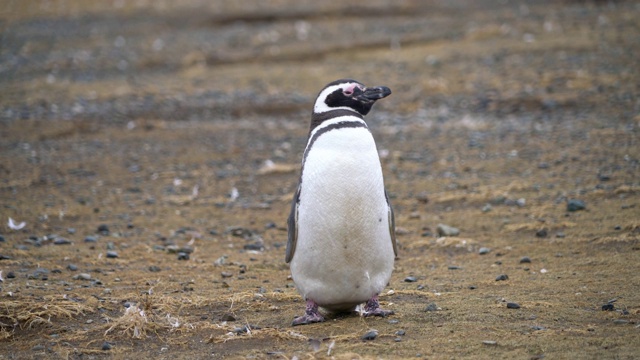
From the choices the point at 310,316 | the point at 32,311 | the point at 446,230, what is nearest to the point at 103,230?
the point at 32,311

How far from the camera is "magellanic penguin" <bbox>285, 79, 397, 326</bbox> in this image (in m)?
5.64

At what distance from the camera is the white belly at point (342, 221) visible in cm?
563

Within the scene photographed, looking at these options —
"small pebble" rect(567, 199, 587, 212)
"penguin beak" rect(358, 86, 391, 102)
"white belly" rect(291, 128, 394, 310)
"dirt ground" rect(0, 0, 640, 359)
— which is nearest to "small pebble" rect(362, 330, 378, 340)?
"dirt ground" rect(0, 0, 640, 359)

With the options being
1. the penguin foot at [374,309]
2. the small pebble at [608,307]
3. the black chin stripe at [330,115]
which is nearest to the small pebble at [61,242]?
the black chin stripe at [330,115]

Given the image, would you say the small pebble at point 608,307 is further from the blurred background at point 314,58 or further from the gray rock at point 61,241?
the blurred background at point 314,58

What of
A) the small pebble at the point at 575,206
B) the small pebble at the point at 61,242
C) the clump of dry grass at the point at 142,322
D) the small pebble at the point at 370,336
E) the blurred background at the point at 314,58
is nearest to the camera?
the small pebble at the point at 370,336

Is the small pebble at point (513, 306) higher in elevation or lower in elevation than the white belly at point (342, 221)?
lower

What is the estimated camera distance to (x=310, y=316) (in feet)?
19.0

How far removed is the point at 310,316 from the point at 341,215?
2.29ft

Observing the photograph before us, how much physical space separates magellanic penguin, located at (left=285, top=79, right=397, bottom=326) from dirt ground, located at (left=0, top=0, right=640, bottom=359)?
10.7 inches

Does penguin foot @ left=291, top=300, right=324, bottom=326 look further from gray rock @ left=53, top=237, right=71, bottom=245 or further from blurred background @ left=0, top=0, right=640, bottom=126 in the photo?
blurred background @ left=0, top=0, right=640, bottom=126

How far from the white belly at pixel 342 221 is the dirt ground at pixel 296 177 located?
29cm

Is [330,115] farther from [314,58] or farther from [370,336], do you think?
[314,58]

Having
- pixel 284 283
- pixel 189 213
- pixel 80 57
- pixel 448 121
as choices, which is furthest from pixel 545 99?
pixel 80 57
